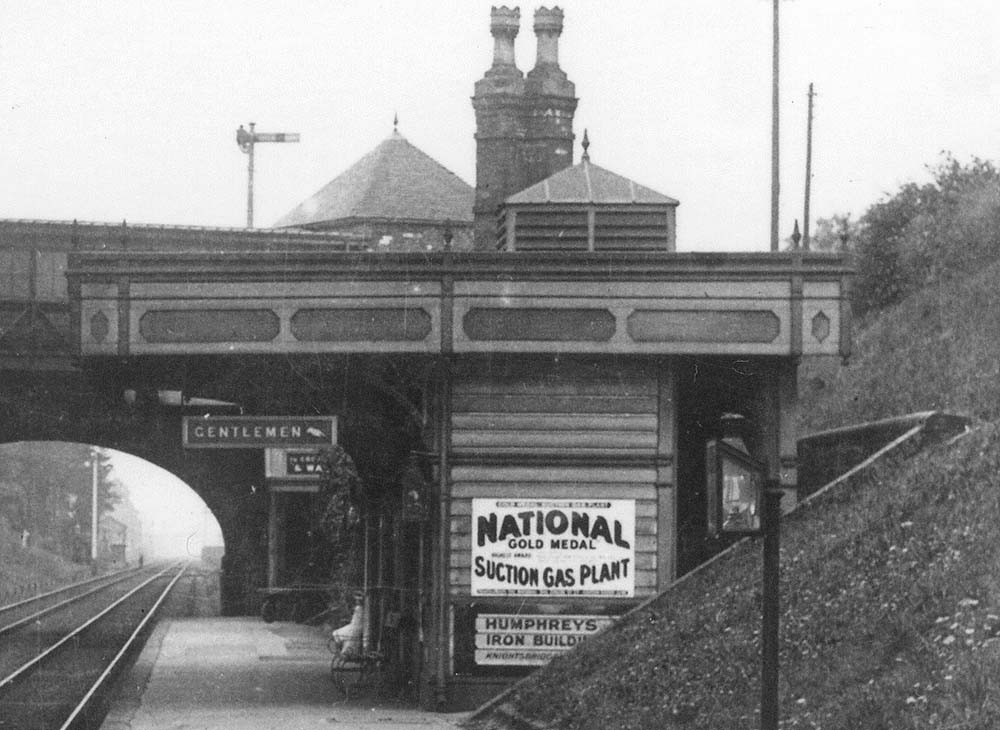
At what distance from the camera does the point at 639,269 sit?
2105cm

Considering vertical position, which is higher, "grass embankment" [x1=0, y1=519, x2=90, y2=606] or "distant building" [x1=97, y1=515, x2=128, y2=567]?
"grass embankment" [x1=0, y1=519, x2=90, y2=606]

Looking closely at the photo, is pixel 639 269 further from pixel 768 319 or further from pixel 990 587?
pixel 990 587

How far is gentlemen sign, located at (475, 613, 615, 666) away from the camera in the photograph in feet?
68.8

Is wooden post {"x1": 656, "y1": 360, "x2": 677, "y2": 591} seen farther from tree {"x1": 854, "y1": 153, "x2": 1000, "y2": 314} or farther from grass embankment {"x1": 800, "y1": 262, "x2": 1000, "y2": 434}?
tree {"x1": 854, "y1": 153, "x2": 1000, "y2": 314}

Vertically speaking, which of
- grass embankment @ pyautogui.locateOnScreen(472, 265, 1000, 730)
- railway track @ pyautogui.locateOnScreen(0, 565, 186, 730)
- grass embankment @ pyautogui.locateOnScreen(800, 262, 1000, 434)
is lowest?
railway track @ pyautogui.locateOnScreen(0, 565, 186, 730)

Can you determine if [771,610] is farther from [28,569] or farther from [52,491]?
[52,491]

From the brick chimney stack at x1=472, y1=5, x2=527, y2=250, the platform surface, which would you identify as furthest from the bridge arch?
the brick chimney stack at x1=472, y1=5, x2=527, y2=250

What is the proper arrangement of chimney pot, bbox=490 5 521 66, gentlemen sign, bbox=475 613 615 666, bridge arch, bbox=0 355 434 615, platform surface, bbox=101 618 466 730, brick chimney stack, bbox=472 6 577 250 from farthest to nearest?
chimney pot, bbox=490 5 521 66, brick chimney stack, bbox=472 6 577 250, bridge arch, bbox=0 355 434 615, gentlemen sign, bbox=475 613 615 666, platform surface, bbox=101 618 466 730

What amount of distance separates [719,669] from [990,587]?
3.00 meters

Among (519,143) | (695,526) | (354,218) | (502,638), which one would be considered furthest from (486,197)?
(354,218)

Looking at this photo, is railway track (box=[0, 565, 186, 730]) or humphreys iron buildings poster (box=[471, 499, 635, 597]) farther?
railway track (box=[0, 565, 186, 730])

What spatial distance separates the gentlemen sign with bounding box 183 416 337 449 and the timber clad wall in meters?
1.56

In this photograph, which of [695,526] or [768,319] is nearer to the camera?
[768,319]

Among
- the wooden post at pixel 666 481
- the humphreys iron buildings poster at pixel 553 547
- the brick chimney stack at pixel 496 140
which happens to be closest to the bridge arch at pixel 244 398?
the humphreys iron buildings poster at pixel 553 547
